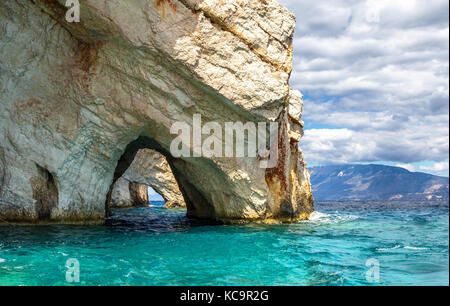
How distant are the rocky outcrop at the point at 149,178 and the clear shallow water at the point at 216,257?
2199 cm

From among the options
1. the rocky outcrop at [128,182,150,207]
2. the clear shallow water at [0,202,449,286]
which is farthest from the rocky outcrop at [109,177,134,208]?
the clear shallow water at [0,202,449,286]

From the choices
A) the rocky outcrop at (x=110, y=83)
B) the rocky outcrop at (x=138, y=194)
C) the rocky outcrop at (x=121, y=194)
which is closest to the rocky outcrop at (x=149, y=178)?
the rocky outcrop at (x=121, y=194)

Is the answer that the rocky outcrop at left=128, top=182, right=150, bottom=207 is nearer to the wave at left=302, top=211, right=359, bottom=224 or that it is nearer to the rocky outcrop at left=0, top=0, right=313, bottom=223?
the wave at left=302, top=211, right=359, bottom=224

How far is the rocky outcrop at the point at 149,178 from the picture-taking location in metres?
38.2

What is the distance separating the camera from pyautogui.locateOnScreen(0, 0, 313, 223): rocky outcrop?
48.2 feet

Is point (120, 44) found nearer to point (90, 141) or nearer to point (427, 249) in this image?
point (90, 141)

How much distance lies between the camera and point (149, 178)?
129ft

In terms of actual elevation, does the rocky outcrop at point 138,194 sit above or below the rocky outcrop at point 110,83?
below

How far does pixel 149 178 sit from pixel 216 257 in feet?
96.6

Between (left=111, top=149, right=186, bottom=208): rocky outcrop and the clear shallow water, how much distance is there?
2199 cm

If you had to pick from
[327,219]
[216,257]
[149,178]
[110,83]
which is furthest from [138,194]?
[216,257]

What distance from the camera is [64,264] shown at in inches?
374

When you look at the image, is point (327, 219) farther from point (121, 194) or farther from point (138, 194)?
point (138, 194)

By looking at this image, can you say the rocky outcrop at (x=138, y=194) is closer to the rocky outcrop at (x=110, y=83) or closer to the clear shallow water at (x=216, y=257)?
the rocky outcrop at (x=110, y=83)
